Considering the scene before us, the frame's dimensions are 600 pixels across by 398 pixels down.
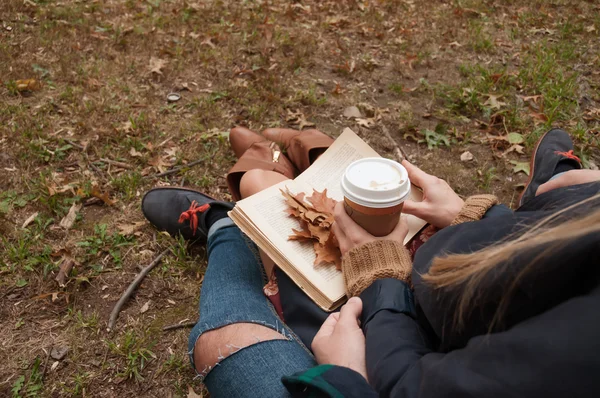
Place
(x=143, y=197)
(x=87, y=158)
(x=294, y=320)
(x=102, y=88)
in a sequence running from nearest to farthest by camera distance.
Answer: (x=294, y=320), (x=143, y=197), (x=87, y=158), (x=102, y=88)

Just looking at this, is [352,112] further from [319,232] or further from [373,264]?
[373,264]

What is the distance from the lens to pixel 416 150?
10.2ft

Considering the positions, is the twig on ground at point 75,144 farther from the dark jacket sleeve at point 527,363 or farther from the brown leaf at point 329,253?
the dark jacket sleeve at point 527,363

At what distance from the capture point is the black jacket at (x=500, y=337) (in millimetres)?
821

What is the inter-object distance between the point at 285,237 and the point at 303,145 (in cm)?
89

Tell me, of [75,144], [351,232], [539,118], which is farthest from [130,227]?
[539,118]

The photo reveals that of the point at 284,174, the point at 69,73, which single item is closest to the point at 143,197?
the point at 284,174

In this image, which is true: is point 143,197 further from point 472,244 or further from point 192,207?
point 472,244

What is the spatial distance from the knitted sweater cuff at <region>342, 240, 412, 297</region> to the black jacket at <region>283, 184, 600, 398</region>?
0.19m

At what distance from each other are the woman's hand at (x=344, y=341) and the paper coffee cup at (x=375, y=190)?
0.27m

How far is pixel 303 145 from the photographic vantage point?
2.52 metres

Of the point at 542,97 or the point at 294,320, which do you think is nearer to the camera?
the point at 294,320

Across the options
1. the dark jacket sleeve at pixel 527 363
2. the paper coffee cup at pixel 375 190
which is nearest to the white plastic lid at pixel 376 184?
the paper coffee cup at pixel 375 190

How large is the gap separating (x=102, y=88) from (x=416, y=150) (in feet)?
7.08
